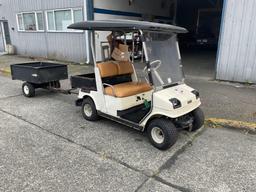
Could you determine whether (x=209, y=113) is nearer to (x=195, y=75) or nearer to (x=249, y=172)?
(x=249, y=172)

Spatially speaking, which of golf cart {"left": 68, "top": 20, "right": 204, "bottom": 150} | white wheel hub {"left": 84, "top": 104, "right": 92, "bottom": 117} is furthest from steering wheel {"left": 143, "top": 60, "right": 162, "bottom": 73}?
white wheel hub {"left": 84, "top": 104, "right": 92, "bottom": 117}

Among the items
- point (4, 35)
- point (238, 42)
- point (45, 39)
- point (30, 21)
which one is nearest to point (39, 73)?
point (238, 42)

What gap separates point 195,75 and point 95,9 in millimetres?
5472

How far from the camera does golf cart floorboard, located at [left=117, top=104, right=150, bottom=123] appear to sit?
400 cm

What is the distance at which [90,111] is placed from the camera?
4.74 meters

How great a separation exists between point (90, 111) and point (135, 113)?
1105 millimetres

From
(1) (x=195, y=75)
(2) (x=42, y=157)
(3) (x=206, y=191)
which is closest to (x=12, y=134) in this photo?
(2) (x=42, y=157)

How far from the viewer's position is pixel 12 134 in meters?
4.12

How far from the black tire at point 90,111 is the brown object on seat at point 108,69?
25.9 inches

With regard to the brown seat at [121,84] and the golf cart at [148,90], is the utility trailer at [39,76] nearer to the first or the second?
the golf cart at [148,90]

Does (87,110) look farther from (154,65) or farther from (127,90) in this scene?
(154,65)

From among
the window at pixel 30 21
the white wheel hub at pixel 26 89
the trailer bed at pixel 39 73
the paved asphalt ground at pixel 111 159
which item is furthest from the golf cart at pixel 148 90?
the window at pixel 30 21

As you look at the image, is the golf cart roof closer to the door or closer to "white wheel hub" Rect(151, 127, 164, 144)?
"white wheel hub" Rect(151, 127, 164, 144)

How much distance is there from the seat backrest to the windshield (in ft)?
3.81
